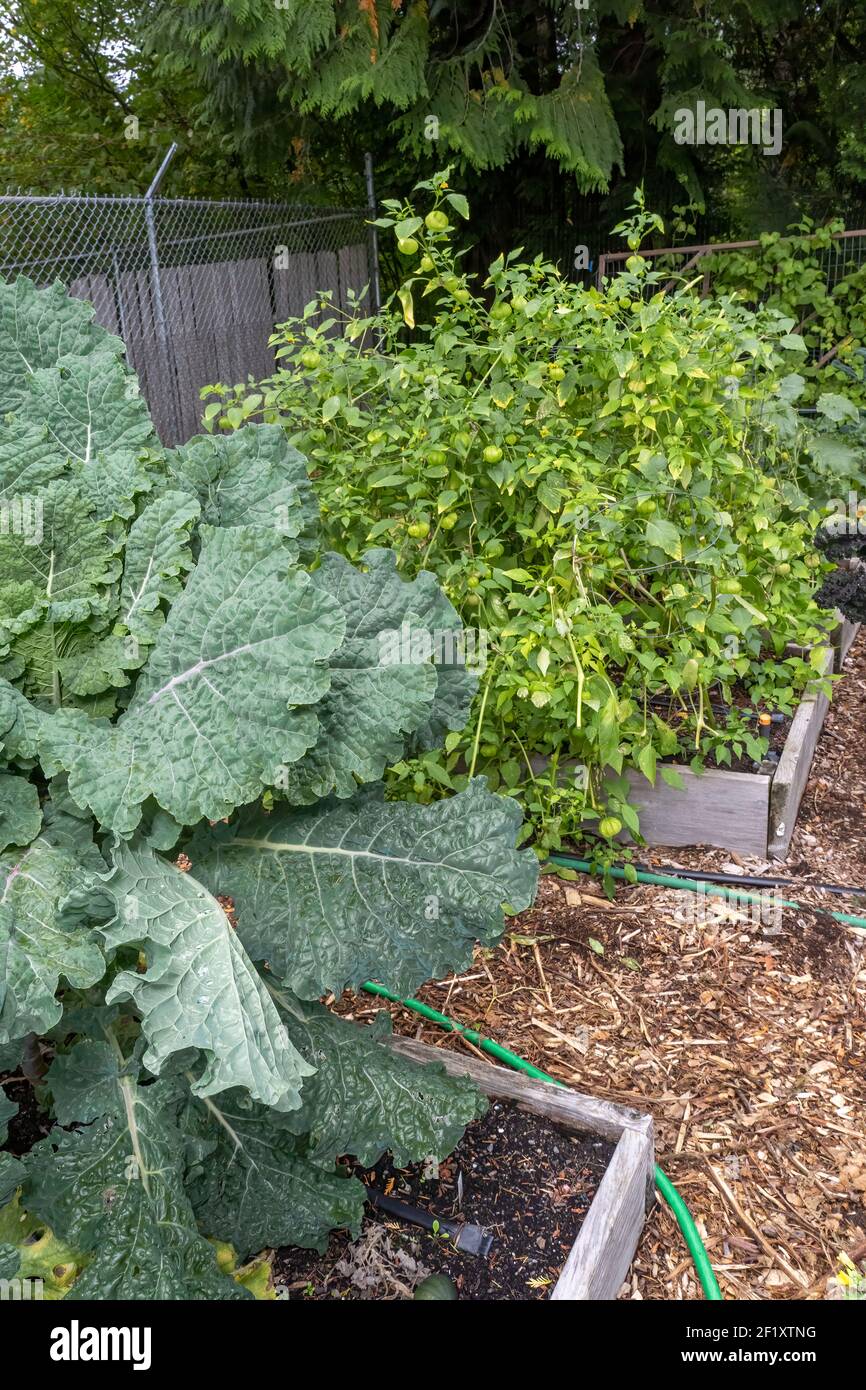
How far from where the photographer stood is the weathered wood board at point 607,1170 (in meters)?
1.83

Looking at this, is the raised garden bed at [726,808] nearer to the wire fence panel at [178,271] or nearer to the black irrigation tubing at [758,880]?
the black irrigation tubing at [758,880]

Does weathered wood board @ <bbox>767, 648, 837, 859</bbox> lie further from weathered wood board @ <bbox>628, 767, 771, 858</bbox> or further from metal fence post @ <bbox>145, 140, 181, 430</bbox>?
metal fence post @ <bbox>145, 140, 181, 430</bbox>

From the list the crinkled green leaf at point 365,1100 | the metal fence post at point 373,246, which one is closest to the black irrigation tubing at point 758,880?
the crinkled green leaf at point 365,1100

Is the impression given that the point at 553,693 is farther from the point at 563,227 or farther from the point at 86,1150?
the point at 563,227

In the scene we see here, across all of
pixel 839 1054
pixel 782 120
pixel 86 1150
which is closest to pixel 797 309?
pixel 782 120

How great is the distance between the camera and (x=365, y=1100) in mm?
1776

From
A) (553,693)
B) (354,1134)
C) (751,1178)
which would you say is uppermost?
(553,693)

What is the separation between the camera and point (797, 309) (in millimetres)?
7645

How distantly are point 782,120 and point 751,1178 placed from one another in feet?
28.4

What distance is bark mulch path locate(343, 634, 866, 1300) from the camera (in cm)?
220

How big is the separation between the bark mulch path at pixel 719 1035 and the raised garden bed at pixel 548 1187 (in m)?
0.20

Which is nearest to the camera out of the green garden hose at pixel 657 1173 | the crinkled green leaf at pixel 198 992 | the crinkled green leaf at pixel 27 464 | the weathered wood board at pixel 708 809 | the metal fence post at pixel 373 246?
the crinkled green leaf at pixel 198 992

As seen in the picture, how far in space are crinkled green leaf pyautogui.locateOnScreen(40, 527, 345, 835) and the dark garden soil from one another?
1.02 metres

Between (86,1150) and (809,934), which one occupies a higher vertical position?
(86,1150)
